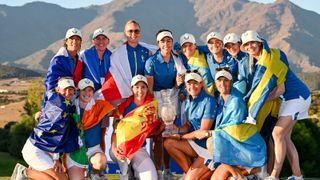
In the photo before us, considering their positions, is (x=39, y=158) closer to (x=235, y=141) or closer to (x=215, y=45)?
(x=235, y=141)

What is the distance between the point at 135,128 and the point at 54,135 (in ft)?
3.88

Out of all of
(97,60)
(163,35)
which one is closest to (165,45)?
(163,35)

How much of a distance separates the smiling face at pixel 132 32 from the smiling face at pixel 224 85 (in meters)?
1.67

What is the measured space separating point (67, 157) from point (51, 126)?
0.56 metres

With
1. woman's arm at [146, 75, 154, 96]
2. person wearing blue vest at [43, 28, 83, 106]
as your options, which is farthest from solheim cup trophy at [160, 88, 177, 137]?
person wearing blue vest at [43, 28, 83, 106]

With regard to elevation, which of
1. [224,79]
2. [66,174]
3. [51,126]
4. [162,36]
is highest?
[162,36]

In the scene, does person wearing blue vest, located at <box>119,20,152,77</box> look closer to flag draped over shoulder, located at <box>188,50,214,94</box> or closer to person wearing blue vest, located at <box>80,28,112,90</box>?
person wearing blue vest, located at <box>80,28,112,90</box>

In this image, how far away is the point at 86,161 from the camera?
24.7ft

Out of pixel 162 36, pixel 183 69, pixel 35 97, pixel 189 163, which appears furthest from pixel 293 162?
pixel 35 97

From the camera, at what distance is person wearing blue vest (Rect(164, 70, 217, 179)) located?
7.46m

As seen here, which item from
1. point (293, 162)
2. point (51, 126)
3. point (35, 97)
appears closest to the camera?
point (51, 126)

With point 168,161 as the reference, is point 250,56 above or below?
above

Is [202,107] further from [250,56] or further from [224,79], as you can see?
[250,56]

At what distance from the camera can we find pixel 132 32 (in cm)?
824
